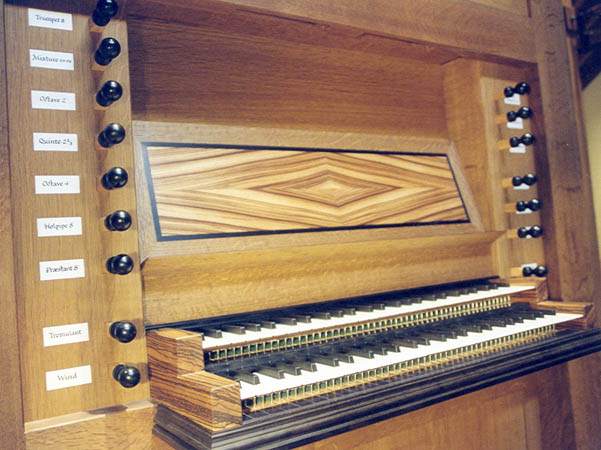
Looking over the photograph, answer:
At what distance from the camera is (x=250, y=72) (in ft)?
5.97

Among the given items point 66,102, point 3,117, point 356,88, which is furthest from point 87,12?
point 356,88

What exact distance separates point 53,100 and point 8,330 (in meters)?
0.56

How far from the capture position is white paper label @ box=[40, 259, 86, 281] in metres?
1.28

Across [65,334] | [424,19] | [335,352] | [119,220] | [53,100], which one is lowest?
[335,352]

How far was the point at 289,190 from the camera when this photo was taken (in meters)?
1.74

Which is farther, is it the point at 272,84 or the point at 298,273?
the point at 272,84

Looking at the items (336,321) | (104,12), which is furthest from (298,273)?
(104,12)

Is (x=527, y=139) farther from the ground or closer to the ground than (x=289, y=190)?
farther from the ground

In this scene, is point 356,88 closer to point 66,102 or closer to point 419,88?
point 419,88

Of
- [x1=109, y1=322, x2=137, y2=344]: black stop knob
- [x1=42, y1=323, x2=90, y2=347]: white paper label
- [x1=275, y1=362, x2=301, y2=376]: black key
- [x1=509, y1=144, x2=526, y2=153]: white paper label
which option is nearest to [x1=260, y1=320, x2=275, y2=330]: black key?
[x1=275, y1=362, x2=301, y2=376]: black key

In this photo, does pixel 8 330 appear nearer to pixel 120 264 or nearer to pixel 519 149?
pixel 120 264

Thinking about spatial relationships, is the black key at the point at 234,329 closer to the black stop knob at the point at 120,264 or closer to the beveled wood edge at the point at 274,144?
the beveled wood edge at the point at 274,144

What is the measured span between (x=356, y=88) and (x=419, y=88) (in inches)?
13.8

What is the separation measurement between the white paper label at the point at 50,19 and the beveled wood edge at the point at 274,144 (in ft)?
1.02
